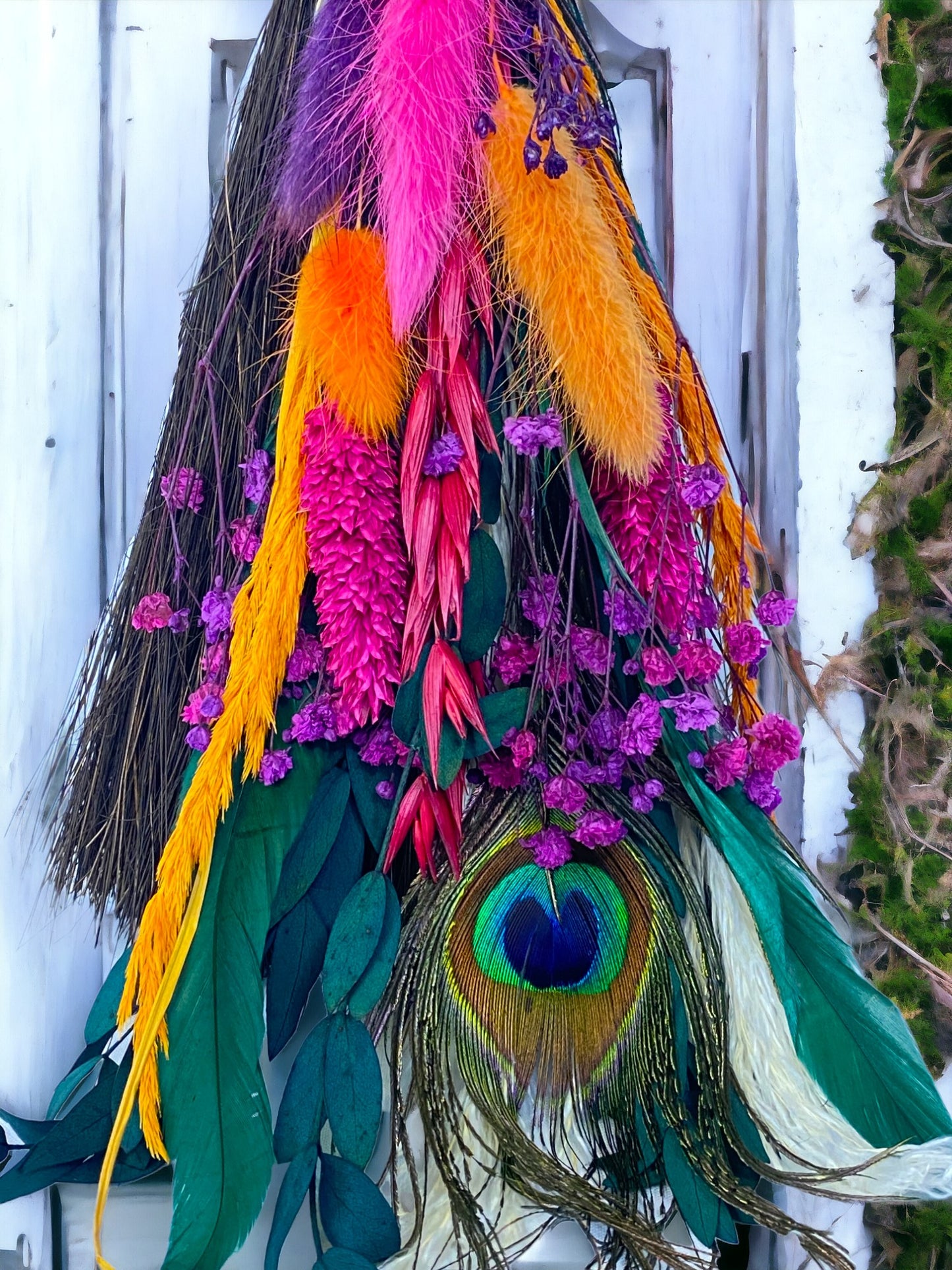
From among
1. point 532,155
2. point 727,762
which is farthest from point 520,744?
point 532,155

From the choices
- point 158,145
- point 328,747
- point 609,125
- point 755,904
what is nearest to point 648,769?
point 755,904

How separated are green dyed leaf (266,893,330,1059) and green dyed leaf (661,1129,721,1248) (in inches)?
9.5

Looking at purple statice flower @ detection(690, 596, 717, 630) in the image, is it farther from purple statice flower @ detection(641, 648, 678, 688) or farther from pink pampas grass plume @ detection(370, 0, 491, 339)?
pink pampas grass plume @ detection(370, 0, 491, 339)

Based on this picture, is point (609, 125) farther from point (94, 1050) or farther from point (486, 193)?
point (94, 1050)

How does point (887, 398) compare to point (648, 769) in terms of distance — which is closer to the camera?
point (648, 769)

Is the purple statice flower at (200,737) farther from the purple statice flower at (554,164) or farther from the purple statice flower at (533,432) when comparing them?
the purple statice flower at (554,164)

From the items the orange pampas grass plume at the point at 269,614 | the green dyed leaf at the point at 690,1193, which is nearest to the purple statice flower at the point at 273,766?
the orange pampas grass plume at the point at 269,614

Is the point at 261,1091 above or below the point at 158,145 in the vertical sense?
below

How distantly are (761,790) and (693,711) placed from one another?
9cm

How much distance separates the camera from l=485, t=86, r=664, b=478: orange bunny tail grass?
535mm

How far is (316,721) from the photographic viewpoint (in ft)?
1.88

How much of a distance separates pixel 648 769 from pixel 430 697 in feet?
0.50

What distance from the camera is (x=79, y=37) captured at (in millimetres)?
719

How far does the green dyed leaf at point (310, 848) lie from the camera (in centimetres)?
58
